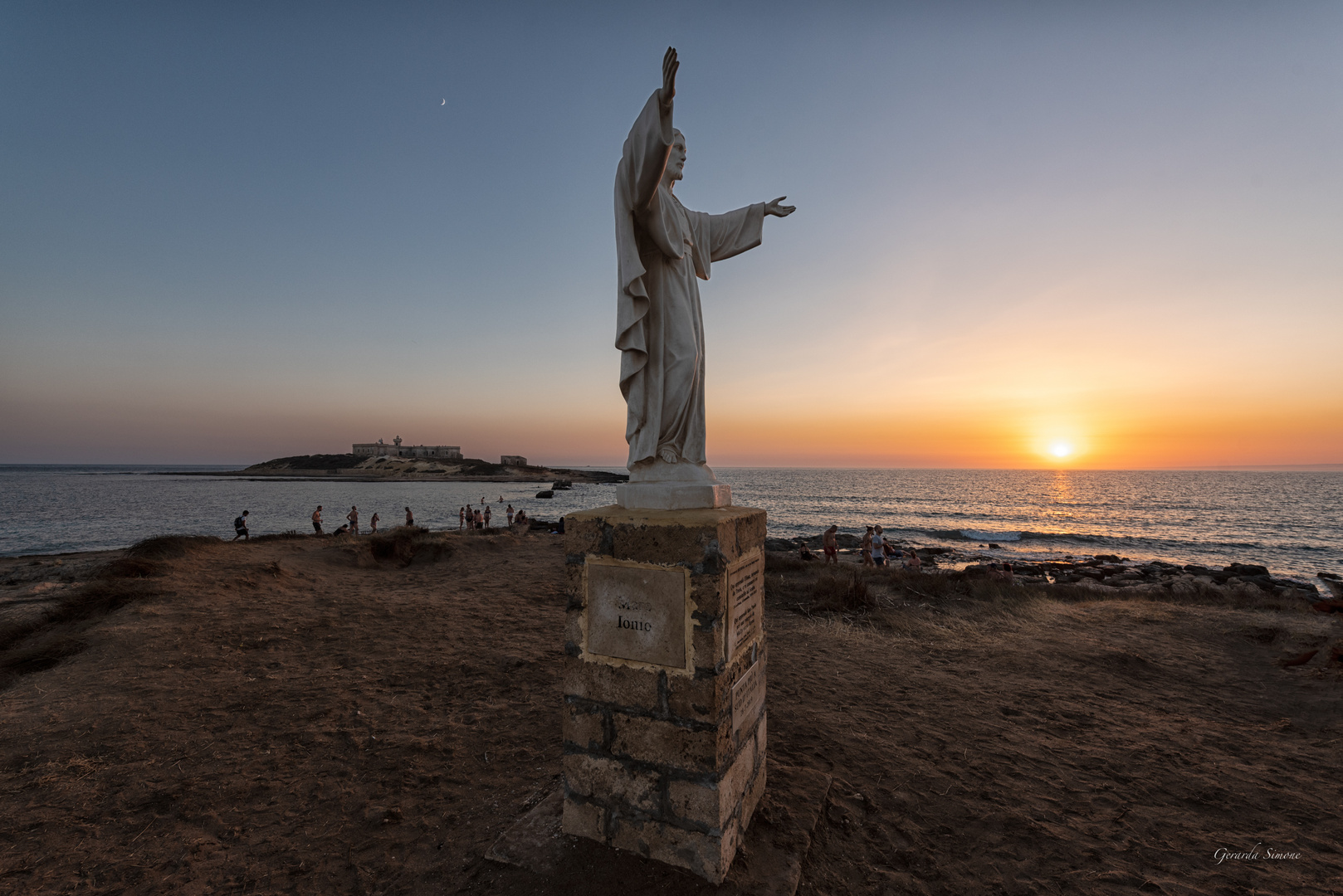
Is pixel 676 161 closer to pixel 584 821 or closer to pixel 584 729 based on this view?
pixel 584 729

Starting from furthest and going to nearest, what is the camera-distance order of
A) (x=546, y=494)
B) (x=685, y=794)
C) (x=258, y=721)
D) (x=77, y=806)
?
(x=546, y=494), (x=258, y=721), (x=77, y=806), (x=685, y=794)

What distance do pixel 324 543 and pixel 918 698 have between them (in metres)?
13.7

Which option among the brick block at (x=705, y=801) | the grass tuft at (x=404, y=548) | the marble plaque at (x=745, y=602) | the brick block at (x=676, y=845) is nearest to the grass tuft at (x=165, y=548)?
the grass tuft at (x=404, y=548)

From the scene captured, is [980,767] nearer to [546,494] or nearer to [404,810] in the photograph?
[404,810]

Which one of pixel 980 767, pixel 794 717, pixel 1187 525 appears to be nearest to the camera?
pixel 980 767

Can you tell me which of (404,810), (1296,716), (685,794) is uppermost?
(685,794)

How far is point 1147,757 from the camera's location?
4.21 metres

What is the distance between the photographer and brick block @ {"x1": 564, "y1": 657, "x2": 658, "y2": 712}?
2.61m

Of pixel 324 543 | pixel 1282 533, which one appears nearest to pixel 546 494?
pixel 324 543

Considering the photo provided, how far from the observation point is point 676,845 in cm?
257

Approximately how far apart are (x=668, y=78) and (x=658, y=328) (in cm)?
121

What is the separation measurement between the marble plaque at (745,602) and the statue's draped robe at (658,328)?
0.69 meters

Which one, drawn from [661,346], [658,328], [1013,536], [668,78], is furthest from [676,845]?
[1013,536]

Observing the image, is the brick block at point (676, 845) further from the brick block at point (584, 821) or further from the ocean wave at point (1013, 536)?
the ocean wave at point (1013, 536)
